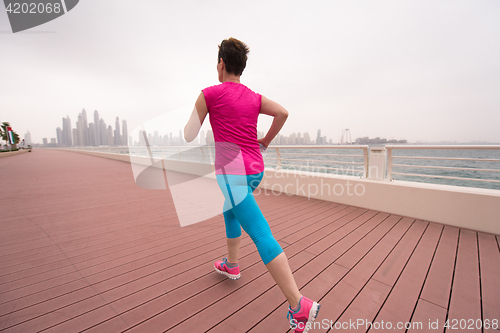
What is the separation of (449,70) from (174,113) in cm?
3315

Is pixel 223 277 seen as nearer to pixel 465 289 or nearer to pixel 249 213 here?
pixel 249 213

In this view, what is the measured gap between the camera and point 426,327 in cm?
112

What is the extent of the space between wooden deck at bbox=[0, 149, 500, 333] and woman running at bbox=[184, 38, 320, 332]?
0.32 meters

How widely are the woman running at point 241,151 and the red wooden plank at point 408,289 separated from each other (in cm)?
57

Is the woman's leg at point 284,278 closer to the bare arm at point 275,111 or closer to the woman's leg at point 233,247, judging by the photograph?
the woman's leg at point 233,247

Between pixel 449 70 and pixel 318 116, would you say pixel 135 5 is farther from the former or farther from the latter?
pixel 449 70

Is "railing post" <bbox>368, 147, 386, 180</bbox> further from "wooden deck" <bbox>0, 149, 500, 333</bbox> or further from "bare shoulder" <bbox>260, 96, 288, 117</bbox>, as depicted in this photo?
"bare shoulder" <bbox>260, 96, 288, 117</bbox>

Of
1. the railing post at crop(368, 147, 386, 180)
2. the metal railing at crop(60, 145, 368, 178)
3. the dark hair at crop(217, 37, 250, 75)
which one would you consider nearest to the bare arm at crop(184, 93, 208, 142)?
the metal railing at crop(60, 145, 368, 178)

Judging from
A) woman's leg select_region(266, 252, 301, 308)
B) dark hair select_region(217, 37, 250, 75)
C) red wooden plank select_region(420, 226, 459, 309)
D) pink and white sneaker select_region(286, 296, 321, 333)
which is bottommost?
red wooden plank select_region(420, 226, 459, 309)

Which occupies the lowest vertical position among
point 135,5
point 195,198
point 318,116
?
point 195,198

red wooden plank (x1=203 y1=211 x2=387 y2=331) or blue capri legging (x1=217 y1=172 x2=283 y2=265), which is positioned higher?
blue capri legging (x1=217 y1=172 x2=283 y2=265)

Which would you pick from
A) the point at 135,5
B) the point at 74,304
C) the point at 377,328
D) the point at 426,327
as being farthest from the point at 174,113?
the point at 135,5

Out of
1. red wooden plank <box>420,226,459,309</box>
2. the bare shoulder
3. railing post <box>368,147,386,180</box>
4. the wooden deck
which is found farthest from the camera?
railing post <box>368,147,386,180</box>

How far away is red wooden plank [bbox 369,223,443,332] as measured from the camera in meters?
1.18
